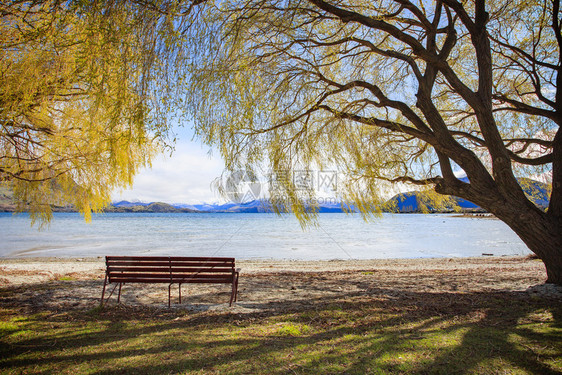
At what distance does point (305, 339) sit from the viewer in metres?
3.59

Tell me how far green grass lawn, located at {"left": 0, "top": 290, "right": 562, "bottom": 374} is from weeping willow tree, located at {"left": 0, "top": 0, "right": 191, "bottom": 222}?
2290 millimetres

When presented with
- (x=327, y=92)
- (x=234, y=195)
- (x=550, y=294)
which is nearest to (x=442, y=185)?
(x=550, y=294)

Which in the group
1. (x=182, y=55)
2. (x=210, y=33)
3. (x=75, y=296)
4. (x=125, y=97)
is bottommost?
(x=75, y=296)

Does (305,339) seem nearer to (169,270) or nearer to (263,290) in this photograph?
(169,270)

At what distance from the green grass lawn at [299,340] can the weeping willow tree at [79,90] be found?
2290 mm

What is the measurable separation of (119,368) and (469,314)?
4284 mm

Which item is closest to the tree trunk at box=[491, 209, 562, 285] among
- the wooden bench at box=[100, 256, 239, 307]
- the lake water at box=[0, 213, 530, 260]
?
the lake water at box=[0, 213, 530, 260]

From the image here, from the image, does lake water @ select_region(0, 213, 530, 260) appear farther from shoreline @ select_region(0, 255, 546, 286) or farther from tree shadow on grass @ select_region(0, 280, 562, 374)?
tree shadow on grass @ select_region(0, 280, 562, 374)

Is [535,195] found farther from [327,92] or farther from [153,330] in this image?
[153,330]

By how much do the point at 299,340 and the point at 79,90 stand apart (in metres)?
6.04

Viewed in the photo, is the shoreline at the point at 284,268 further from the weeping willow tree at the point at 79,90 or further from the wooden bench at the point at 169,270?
the wooden bench at the point at 169,270

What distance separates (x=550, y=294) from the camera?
547cm

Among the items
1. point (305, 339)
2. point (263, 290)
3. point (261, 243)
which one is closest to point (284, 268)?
point (263, 290)

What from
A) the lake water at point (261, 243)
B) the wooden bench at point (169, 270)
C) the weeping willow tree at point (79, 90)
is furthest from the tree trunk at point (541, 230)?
the weeping willow tree at point (79, 90)
